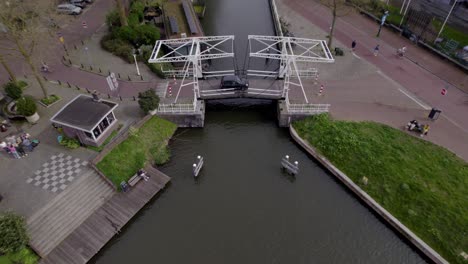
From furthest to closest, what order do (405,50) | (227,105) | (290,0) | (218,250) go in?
(290,0)
(405,50)
(227,105)
(218,250)

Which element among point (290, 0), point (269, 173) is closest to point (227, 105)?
point (269, 173)

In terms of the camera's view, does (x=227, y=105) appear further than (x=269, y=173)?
Yes

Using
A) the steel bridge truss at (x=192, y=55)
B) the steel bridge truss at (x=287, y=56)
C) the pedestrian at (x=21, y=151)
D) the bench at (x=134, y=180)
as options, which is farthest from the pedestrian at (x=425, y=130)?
the pedestrian at (x=21, y=151)

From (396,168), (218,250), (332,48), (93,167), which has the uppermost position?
(332,48)

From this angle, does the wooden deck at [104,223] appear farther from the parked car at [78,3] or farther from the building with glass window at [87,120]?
the parked car at [78,3]

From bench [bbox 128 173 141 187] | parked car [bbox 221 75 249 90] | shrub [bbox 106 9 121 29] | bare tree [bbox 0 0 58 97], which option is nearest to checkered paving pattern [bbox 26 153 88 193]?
bench [bbox 128 173 141 187]

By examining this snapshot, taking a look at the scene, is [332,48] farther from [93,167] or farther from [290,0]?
[93,167]

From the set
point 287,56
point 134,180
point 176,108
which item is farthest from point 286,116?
point 134,180

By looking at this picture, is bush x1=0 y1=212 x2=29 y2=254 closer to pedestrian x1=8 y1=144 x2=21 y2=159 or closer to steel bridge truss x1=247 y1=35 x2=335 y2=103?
pedestrian x1=8 y1=144 x2=21 y2=159
